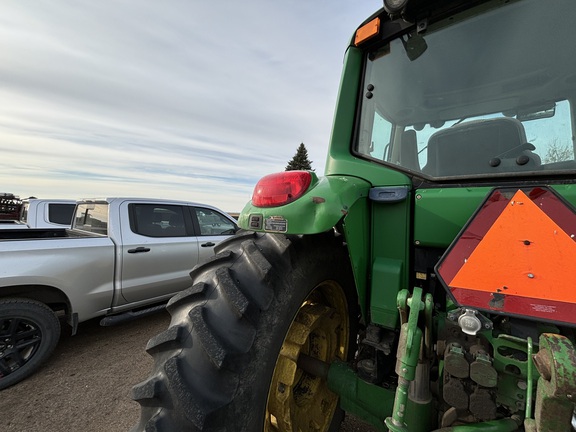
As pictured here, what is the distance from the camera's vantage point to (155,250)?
4.07m

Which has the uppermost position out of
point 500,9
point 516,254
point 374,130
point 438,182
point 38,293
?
point 500,9

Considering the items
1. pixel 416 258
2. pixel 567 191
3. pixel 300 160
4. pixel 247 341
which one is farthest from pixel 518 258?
pixel 300 160

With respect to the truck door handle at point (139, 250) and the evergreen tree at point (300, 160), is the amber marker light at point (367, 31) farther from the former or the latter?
the evergreen tree at point (300, 160)

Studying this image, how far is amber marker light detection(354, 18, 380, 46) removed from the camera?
4.94 feet

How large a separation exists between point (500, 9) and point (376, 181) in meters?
0.95

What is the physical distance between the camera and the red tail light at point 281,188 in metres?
1.28

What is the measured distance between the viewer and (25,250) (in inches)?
115

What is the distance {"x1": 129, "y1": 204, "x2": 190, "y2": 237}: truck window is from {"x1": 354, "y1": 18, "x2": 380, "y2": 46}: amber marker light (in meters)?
3.78

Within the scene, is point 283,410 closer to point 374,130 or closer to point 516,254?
point 516,254

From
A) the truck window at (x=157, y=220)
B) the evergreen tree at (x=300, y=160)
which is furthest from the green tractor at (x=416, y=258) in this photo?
the evergreen tree at (x=300, y=160)

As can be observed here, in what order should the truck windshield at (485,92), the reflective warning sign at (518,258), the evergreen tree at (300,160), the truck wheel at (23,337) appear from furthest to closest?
1. the evergreen tree at (300,160)
2. the truck wheel at (23,337)
3. the truck windshield at (485,92)
4. the reflective warning sign at (518,258)

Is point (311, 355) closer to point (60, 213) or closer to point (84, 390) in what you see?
point (84, 390)

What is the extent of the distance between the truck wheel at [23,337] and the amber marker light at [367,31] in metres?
3.89

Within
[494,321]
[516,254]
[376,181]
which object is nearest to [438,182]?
[376,181]
